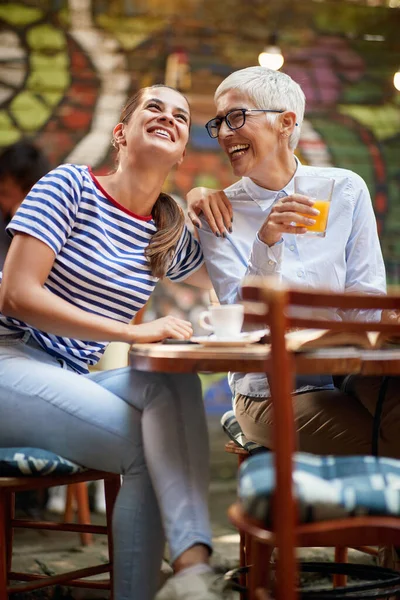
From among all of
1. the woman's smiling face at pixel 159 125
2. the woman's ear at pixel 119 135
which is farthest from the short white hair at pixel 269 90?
the woman's ear at pixel 119 135

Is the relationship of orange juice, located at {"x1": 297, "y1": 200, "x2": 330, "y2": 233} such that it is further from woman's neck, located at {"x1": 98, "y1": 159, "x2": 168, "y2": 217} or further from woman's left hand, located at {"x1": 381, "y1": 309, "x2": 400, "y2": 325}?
woman's neck, located at {"x1": 98, "y1": 159, "x2": 168, "y2": 217}

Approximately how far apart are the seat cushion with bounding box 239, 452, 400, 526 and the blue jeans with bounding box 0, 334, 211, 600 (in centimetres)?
23

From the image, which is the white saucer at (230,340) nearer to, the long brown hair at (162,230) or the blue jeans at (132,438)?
the blue jeans at (132,438)

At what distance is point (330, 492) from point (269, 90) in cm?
156

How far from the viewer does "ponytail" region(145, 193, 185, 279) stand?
2.35 meters

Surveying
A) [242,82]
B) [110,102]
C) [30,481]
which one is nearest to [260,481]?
[30,481]

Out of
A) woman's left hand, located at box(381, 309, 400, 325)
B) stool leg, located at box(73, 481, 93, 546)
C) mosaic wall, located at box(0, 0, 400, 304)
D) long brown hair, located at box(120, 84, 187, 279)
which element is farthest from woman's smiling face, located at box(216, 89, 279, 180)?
mosaic wall, located at box(0, 0, 400, 304)

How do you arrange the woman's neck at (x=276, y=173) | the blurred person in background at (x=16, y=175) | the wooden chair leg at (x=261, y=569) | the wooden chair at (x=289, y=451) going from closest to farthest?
the wooden chair at (x=289, y=451), the wooden chair leg at (x=261, y=569), the woman's neck at (x=276, y=173), the blurred person in background at (x=16, y=175)

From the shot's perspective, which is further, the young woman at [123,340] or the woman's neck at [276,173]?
the woman's neck at [276,173]

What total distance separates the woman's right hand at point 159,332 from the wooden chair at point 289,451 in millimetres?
499

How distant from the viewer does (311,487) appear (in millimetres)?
1530

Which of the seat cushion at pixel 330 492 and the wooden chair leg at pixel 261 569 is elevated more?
the seat cushion at pixel 330 492

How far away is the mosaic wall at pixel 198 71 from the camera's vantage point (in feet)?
15.3

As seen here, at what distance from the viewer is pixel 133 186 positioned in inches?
94.5
